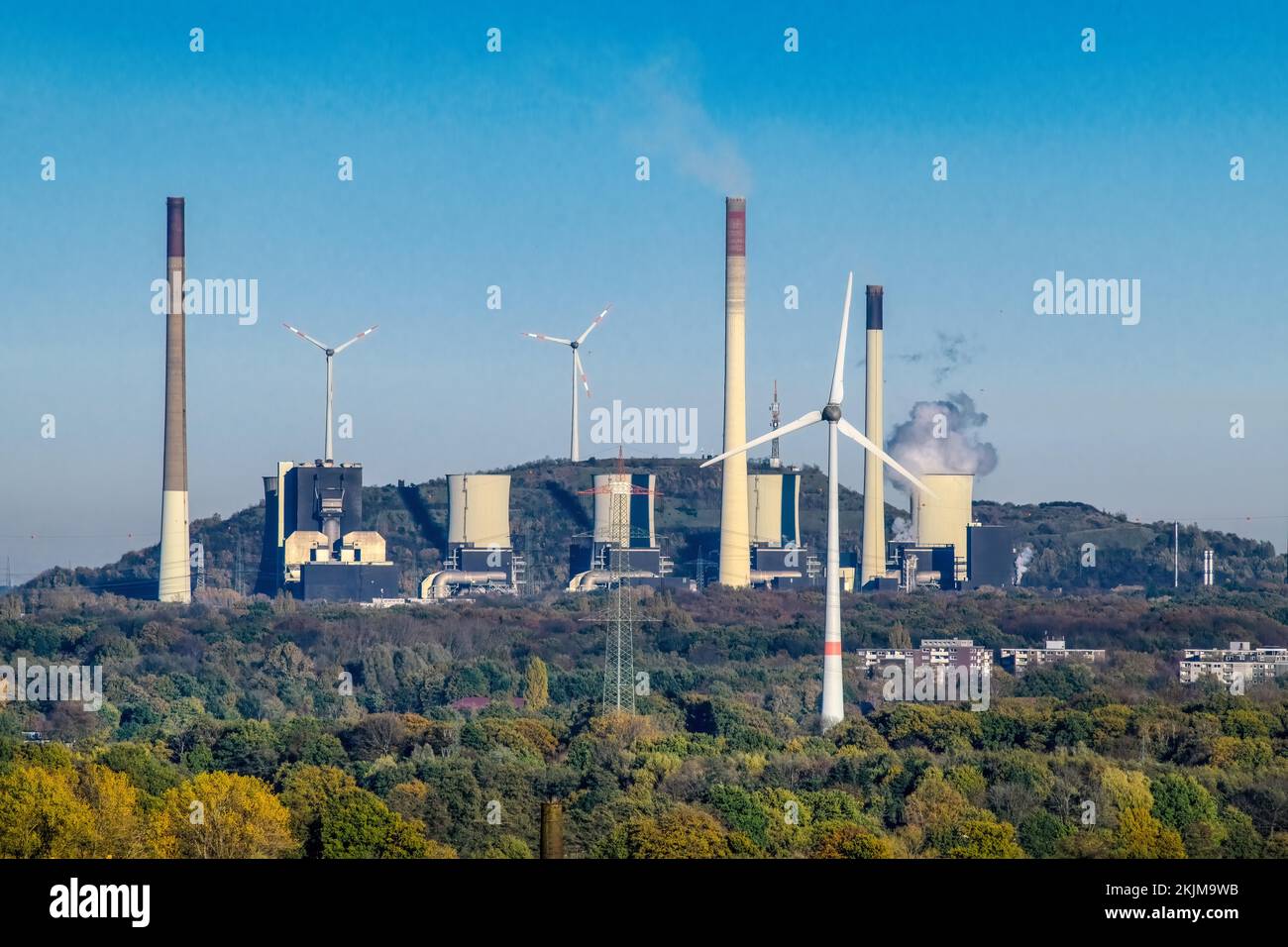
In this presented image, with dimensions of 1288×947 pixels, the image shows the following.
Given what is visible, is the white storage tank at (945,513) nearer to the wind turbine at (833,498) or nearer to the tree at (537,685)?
the tree at (537,685)

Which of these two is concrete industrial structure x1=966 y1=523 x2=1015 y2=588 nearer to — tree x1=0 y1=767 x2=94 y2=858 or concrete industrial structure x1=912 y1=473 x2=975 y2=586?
concrete industrial structure x1=912 y1=473 x2=975 y2=586

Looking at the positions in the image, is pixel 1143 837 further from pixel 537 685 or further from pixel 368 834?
pixel 537 685

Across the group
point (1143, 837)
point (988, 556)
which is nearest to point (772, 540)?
point (988, 556)

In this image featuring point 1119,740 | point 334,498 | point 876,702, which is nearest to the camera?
Result: point 1119,740
